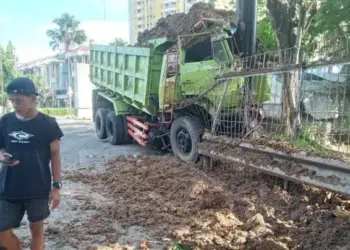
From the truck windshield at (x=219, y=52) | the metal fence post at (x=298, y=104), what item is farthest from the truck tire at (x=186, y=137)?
the metal fence post at (x=298, y=104)

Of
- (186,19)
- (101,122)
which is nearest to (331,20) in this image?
(186,19)

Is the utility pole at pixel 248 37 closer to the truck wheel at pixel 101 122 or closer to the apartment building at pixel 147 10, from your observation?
the truck wheel at pixel 101 122

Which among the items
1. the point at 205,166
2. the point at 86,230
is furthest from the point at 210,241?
the point at 205,166

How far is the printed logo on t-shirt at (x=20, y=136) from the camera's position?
3.30m

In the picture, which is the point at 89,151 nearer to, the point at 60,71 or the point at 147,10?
the point at 147,10

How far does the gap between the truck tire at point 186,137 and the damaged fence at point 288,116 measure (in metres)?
0.30

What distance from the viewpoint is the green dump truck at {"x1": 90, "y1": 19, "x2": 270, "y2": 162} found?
783cm

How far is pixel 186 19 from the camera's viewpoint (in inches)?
350

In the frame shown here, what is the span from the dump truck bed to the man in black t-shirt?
5.75m

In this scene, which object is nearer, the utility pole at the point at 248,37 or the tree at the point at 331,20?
the utility pole at the point at 248,37

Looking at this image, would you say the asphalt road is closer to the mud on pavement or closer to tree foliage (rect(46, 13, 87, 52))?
the mud on pavement

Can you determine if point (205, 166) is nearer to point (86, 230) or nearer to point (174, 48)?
point (174, 48)

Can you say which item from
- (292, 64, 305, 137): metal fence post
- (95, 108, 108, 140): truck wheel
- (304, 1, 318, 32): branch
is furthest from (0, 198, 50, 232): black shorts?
(95, 108, 108, 140): truck wheel

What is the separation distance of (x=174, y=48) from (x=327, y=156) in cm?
440
